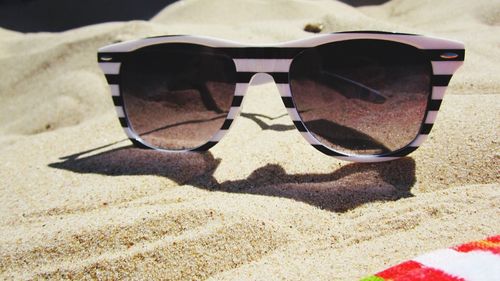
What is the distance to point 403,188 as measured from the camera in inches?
51.3

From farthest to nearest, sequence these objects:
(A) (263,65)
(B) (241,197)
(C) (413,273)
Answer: (A) (263,65) → (B) (241,197) → (C) (413,273)

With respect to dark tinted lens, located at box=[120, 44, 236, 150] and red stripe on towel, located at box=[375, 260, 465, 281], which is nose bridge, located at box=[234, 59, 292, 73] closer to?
dark tinted lens, located at box=[120, 44, 236, 150]

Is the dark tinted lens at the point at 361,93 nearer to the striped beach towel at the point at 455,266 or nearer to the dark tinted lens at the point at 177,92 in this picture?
the dark tinted lens at the point at 177,92

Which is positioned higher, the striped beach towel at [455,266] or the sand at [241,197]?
the striped beach towel at [455,266]

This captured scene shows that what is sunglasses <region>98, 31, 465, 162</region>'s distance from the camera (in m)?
1.34

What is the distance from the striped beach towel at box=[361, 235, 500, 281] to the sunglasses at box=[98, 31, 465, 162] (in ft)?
1.73

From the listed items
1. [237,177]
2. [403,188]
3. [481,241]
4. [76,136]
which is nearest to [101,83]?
[76,136]

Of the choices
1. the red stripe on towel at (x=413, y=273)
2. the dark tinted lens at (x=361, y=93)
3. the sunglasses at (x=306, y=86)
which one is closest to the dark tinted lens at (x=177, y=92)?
the sunglasses at (x=306, y=86)

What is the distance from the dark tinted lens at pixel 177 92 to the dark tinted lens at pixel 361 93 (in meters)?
0.29

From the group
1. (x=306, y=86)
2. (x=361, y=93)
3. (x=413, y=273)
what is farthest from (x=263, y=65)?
(x=413, y=273)

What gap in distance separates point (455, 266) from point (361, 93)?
76 cm

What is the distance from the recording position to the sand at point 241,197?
1017 millimetres

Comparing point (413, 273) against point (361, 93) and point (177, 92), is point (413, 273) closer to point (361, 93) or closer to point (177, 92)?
point (361, 93)

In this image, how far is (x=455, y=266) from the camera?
0.84 m
